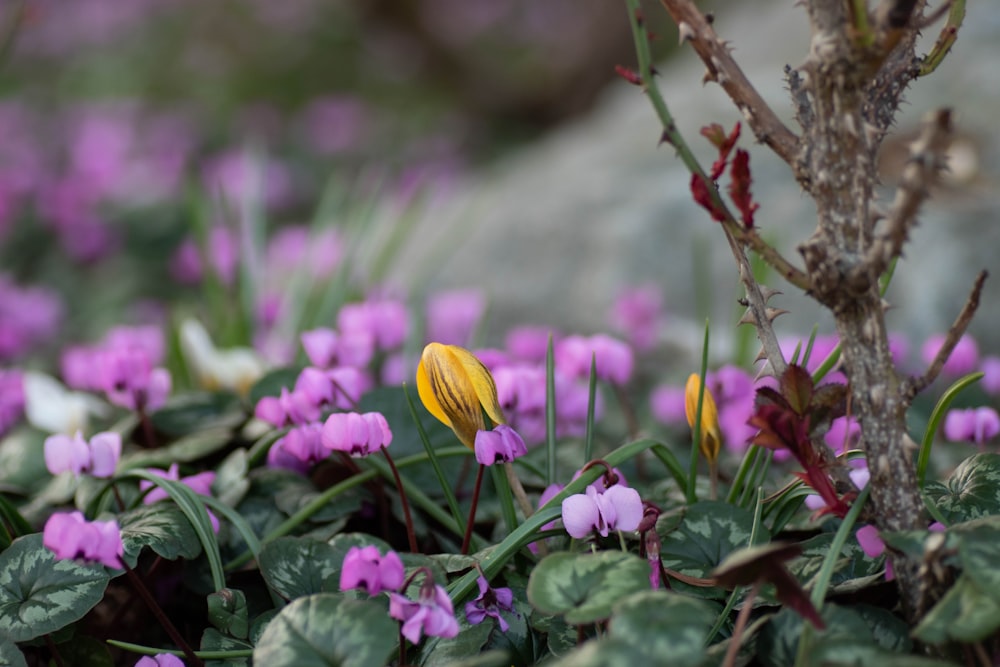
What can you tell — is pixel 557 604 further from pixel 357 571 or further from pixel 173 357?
pixel 173 357

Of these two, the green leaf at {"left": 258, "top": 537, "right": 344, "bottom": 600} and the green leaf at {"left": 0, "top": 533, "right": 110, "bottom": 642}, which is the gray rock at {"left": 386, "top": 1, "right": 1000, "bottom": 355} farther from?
the green leaf at {"left": 0, "top": 533, "right": 110, "bottom": 642}

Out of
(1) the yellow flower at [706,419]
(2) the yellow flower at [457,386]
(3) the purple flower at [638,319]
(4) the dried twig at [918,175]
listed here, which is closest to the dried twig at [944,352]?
(4) the dried twig at [918,175]

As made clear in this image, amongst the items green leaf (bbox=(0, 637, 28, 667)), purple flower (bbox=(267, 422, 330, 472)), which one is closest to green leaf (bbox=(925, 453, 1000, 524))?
purple flower (bbox=(267, 422, 330, 472))

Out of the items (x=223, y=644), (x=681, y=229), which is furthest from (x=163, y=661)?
(x=681, y=229)

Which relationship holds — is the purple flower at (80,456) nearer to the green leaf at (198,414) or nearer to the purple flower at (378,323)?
the green leaf at (198,414)

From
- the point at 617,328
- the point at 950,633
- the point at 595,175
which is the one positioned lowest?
the point at 617,328

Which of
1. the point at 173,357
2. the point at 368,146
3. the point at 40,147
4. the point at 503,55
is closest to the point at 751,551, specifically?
the point at 173,357

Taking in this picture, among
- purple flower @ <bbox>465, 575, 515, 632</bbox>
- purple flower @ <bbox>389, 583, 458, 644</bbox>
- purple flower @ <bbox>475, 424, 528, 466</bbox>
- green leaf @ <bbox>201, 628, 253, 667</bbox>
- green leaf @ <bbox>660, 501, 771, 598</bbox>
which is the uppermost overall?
purple flower @ <bbox>475, 424, 528, 466</bbox>
